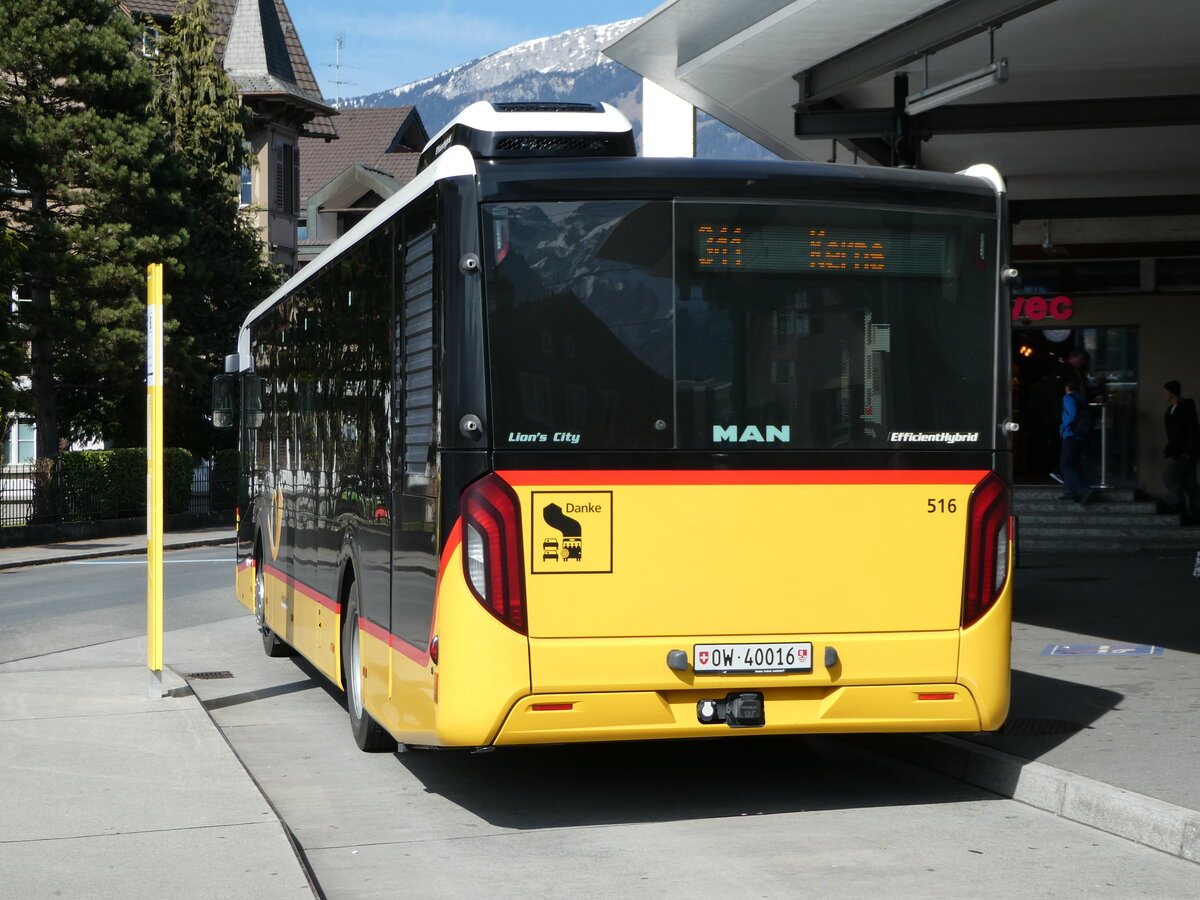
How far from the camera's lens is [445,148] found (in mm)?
7719

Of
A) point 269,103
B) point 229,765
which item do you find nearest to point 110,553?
point 229,765

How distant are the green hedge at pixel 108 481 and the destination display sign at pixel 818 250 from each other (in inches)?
1157

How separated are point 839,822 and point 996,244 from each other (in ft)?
8.94

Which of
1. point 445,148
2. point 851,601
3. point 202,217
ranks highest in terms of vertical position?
point 202,217

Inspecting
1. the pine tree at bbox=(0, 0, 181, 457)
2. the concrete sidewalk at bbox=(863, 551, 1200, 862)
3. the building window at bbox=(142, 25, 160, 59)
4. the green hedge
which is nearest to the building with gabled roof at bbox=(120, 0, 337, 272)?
the building window at bbox=(142, 25, 160, 59)

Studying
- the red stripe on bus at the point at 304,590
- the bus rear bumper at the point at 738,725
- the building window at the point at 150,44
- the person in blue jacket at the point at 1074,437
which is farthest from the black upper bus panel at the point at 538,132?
the building window at the point at 150,44

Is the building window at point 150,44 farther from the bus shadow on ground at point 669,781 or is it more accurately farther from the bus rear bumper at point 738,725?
the bus rear bumper at point 738,725

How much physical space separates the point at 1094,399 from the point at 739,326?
18.9 m

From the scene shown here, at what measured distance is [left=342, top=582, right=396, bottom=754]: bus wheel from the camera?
30.1ft

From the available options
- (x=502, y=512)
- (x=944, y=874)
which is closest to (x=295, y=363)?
(x=502, y=512)

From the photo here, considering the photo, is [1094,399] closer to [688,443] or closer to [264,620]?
[264,620]

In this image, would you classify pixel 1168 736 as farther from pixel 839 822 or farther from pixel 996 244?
pixel 996 244

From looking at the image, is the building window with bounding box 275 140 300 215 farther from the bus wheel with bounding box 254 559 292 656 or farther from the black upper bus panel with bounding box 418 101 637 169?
the black upper bus panel with bounding box 418 101 637 169

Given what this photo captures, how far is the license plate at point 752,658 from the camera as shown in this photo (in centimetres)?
721
